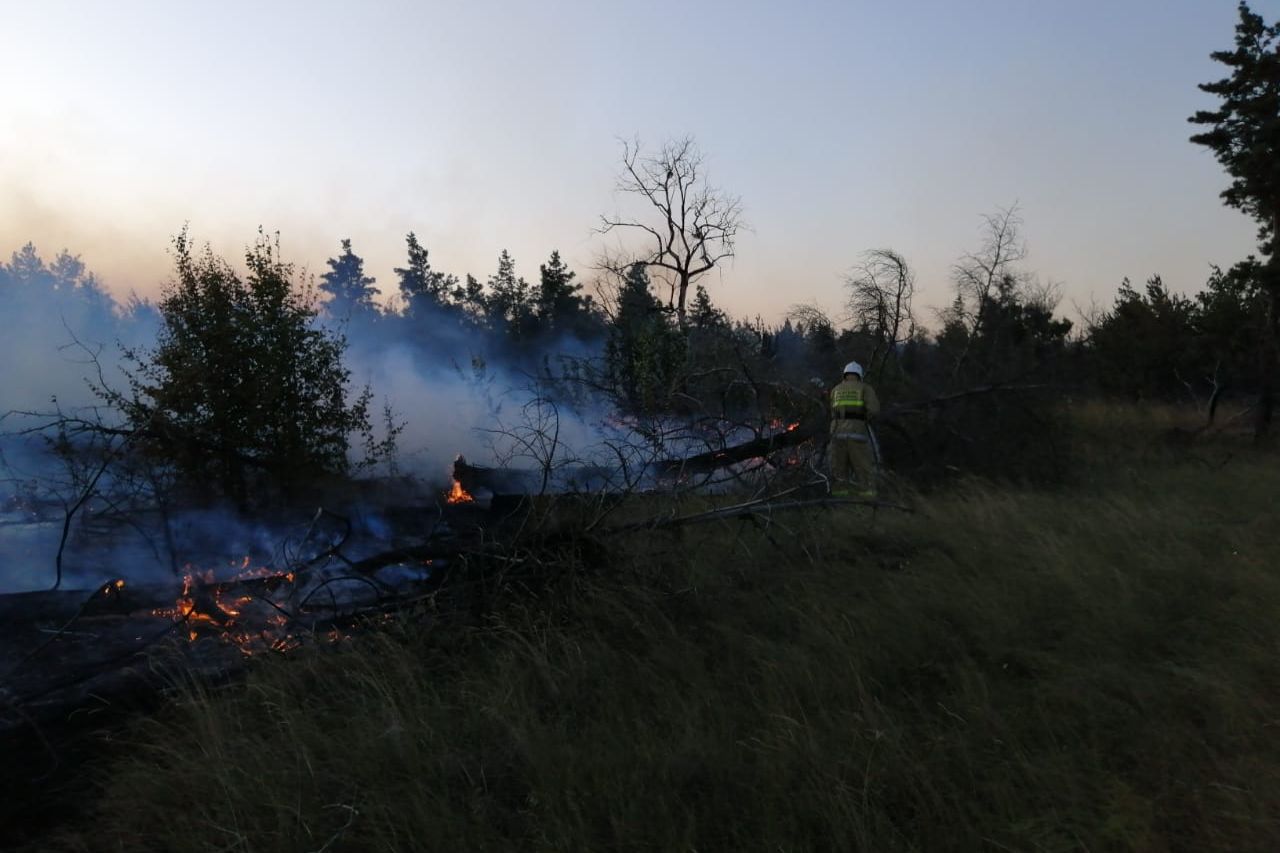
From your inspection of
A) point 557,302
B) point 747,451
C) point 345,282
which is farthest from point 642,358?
point 345,282

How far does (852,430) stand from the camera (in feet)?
30.5

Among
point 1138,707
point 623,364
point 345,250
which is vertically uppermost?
point 345,250

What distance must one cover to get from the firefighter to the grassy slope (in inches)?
151

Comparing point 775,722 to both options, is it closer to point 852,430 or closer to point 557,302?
point 852,430

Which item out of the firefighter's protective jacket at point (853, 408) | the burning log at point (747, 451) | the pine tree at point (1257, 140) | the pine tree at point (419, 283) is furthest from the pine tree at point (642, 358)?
the pine tree at point (419, 283)

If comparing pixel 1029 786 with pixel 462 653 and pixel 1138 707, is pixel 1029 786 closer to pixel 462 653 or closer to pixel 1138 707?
pixel 1138 707

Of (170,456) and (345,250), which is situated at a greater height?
(345,250)

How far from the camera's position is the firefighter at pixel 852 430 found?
916 centimetres

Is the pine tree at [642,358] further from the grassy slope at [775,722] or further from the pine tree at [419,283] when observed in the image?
the pine tree at [419,283]

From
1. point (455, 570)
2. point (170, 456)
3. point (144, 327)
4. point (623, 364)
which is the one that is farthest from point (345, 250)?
point (455, 570)

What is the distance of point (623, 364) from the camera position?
15.0 m

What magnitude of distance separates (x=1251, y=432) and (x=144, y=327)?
2278 centimetres

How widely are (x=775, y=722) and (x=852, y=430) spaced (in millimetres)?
6457

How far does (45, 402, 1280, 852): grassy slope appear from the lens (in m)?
2.68
